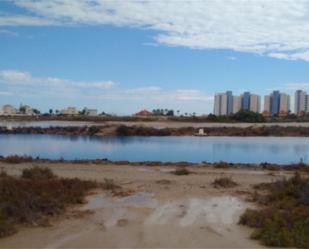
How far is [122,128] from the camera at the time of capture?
53.5 m

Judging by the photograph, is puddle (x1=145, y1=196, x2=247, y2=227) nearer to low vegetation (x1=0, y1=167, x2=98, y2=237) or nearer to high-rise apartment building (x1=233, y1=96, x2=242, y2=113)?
low vegetation (x1=0, y1=167, x2=98, y2=237)

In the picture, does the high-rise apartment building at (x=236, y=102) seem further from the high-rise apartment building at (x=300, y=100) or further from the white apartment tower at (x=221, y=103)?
the high-rise apartment building at (x=300, y=100)

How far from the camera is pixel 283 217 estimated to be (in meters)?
8.27

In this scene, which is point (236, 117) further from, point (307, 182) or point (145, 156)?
point (307, 182)

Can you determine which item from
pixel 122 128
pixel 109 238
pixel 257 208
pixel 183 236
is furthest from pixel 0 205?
pixel 122 128

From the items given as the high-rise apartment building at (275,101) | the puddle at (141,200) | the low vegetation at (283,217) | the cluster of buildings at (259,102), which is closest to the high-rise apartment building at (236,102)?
the cluster of buildings at (259,102)

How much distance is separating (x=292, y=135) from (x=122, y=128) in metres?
18.8

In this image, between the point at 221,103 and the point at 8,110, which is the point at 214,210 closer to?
the point at 221,103

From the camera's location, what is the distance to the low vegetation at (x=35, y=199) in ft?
27.4

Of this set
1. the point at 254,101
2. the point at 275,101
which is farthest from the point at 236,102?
the point at 275,101

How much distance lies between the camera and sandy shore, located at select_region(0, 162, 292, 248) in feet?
23.7

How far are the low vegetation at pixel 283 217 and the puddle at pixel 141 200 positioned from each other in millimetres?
2252

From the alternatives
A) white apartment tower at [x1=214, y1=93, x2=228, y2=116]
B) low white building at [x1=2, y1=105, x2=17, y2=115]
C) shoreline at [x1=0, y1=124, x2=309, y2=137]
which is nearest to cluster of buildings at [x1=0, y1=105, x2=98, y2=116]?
low white building at [x1=2, y1=105, x2=17, y2=115]

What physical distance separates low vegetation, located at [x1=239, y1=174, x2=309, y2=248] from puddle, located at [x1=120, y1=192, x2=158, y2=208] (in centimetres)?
225
